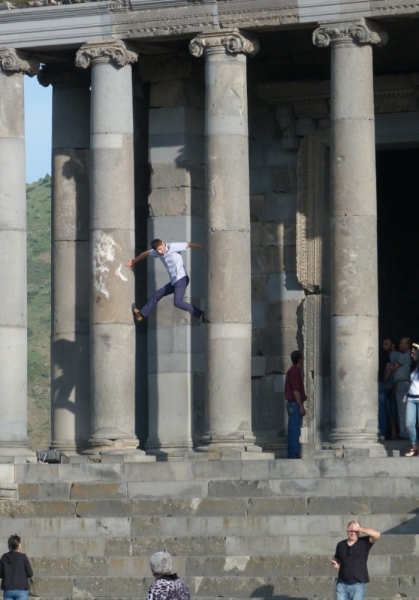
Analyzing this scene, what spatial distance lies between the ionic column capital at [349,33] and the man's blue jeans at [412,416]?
7118 millimetres

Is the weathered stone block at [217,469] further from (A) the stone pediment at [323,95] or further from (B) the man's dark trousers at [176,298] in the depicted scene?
(A) the stone pediment at [323,95]

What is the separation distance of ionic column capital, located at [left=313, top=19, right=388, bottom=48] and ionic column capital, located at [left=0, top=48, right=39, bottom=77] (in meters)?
6.43

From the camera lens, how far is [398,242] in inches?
1948

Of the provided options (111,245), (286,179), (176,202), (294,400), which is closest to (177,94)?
(176,202)

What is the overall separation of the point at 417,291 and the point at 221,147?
1129 cm

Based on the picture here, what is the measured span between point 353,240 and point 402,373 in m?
4.11

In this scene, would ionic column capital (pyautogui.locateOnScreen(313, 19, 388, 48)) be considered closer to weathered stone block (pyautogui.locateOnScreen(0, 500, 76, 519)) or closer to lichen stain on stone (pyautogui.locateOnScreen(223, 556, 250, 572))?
weathered stone block (pyautogui.locateOnScreen(0, 500, 76, 519))

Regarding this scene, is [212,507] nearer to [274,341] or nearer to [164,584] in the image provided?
[274,341]

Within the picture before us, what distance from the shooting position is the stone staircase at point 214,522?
108 ft

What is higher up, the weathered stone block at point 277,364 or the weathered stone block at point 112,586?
the weathered stone block at point 277,364

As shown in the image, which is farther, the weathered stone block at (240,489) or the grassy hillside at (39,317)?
the grassy hillside at (39,317)

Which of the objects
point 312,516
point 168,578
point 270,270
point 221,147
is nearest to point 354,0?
point 221,147

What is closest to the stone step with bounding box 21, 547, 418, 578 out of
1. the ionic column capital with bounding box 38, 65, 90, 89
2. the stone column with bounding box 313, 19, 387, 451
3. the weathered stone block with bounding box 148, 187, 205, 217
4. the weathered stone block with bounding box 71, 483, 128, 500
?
the weathered stone block with bounding box 71, 483, 128, 500

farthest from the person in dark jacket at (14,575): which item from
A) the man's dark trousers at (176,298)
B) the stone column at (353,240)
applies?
the man's dark trousers at (176,298)
